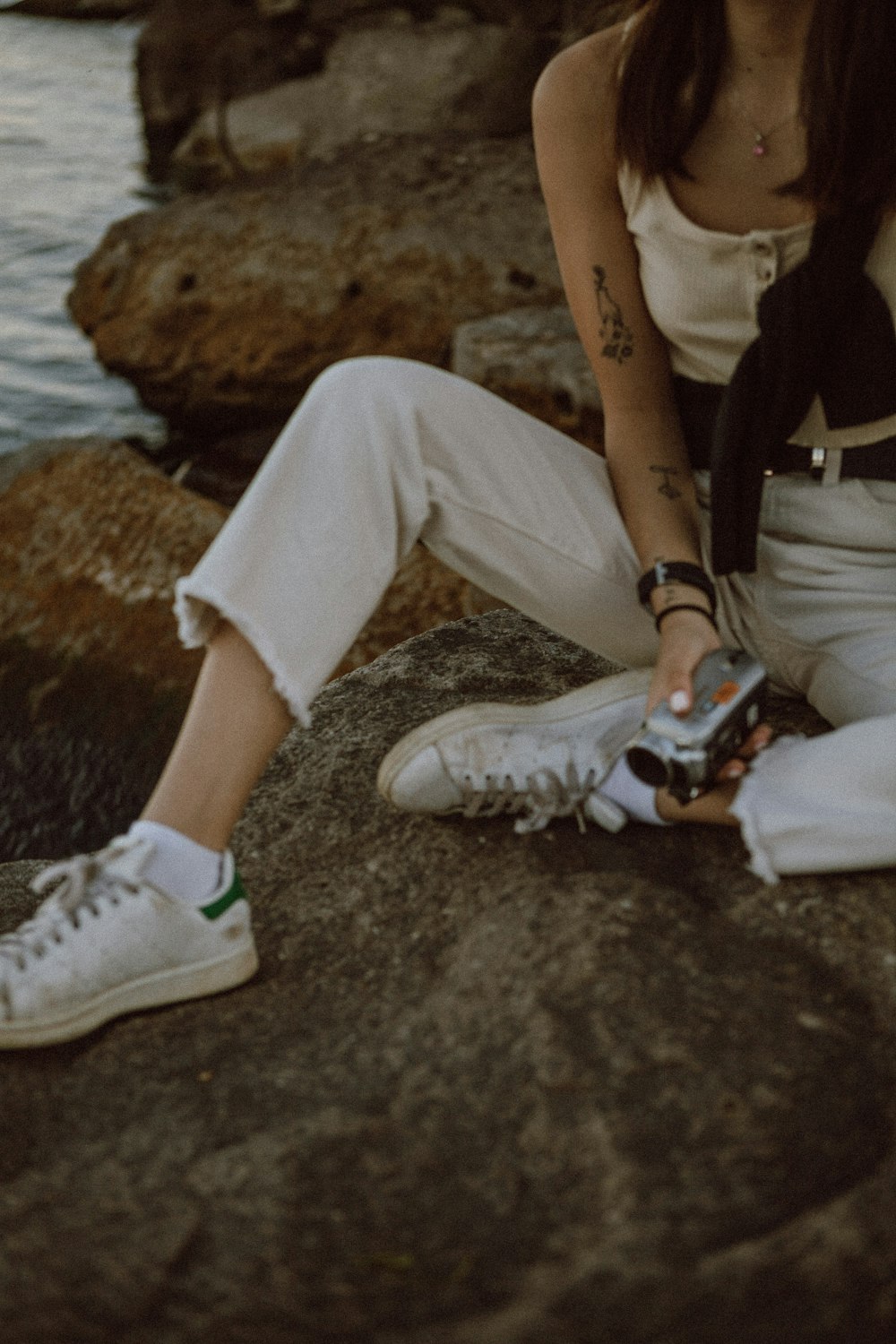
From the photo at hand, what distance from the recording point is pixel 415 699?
2994 mm

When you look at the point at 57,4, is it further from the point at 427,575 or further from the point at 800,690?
the point at 800,690

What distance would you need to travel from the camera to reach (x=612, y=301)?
2541mm

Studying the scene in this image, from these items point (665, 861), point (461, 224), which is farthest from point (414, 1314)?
point (461, 224)

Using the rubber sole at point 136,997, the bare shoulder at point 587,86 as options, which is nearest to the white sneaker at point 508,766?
the rubber sole at point 136,997

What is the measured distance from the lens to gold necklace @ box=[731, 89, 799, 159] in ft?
7.74

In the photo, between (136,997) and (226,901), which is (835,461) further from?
(136,997)

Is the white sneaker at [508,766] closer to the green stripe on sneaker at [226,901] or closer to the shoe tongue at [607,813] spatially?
the shoe tongue at [607,813]

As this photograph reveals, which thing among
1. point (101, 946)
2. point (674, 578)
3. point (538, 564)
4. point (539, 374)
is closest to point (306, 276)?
point (539, 374)

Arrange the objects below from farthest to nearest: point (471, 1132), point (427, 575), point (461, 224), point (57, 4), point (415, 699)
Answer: point (57, 4), point (461, 224), point (427, 575), point (415, 699), point (471, 1132)

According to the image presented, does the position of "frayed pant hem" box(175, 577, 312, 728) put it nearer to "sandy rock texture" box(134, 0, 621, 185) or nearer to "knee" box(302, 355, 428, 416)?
"knee" box(302, 355, 428, 416)

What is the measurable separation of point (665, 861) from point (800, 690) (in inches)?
21.9

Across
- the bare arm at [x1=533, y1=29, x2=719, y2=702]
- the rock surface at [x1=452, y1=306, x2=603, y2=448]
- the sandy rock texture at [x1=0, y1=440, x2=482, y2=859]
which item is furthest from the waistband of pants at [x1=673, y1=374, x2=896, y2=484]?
the rock surface at [x1=452, y1=306, x2=603, y2=448]

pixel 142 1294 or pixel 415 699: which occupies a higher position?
pixel 142 1294

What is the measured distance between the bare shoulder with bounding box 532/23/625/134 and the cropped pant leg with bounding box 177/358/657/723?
0.59 m
